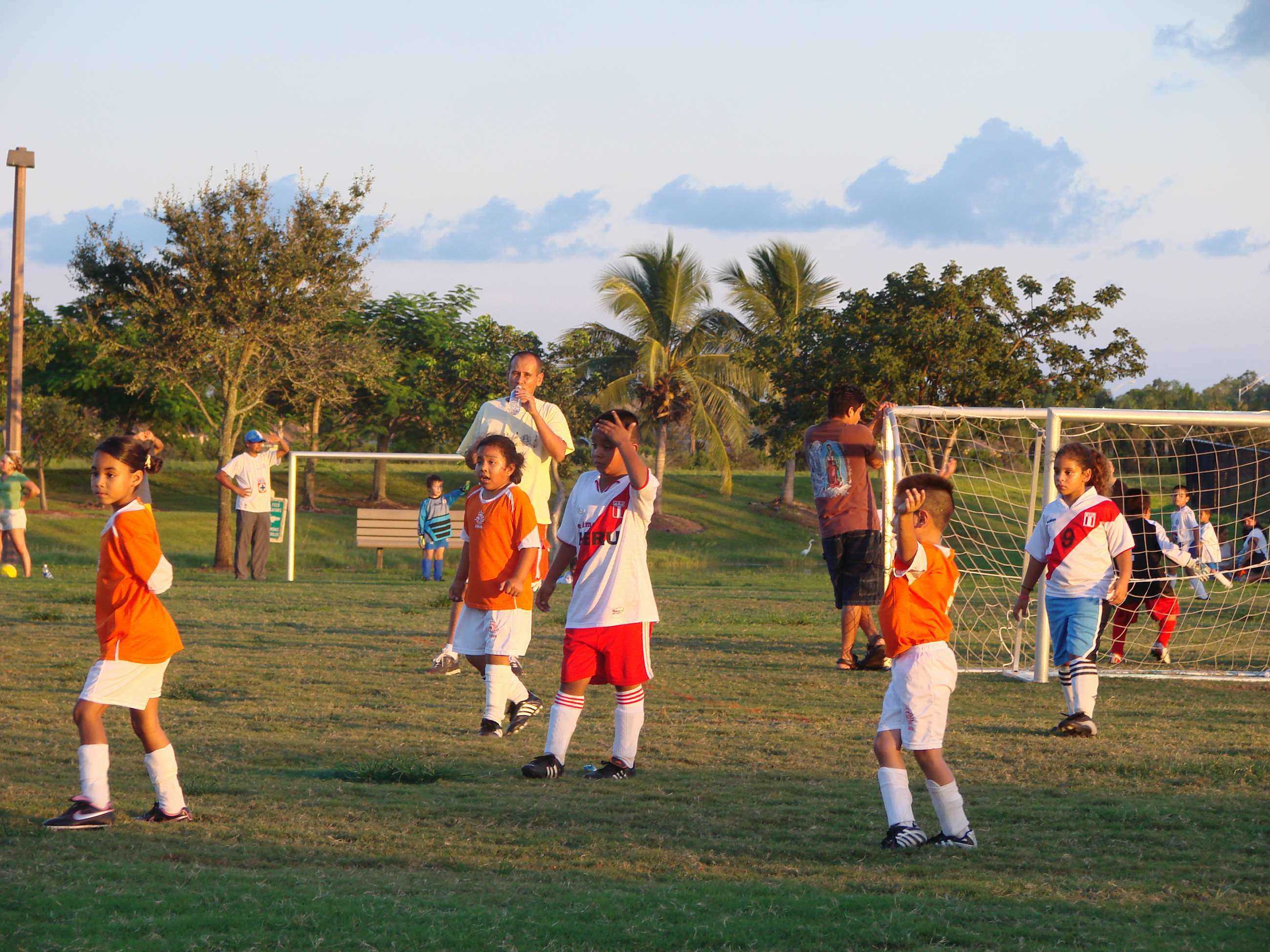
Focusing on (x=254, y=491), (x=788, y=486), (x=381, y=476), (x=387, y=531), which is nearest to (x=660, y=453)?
(x=788, y=486)

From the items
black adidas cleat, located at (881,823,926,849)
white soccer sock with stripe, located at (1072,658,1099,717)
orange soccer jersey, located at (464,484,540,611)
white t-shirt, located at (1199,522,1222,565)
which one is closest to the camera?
→ black adidas cleat, located at (881,823,926,849)

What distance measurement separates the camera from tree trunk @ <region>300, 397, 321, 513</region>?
31.2m

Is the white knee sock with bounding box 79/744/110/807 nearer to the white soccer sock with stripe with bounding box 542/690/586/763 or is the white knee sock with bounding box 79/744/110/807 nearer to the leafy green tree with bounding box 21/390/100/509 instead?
the white soccer sock with stripe with bounding box 542/690/586/763

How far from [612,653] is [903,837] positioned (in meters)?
1.64

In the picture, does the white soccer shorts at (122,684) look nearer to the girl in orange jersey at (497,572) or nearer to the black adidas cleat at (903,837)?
the girl in orange jersey at (497,572)

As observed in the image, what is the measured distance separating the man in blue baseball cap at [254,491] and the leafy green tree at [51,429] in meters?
17.7

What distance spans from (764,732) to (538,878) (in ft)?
9.60

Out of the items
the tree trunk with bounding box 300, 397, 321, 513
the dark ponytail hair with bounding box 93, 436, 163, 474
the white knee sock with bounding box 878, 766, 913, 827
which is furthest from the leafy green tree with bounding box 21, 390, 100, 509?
the white knee sock with bounding box 878, 766, 913, 827

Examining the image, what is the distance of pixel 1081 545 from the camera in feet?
22.8

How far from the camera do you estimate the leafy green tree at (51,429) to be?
32031 mm

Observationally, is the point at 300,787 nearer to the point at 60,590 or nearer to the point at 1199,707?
the point at 1199,707

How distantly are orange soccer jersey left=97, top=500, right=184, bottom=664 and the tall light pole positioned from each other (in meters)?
17.0

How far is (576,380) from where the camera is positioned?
34625 mm

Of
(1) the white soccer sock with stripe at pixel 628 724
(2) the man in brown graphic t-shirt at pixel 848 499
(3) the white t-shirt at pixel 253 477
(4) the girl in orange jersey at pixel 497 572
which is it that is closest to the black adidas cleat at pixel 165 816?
(1) the white soccer sock with stripe at pixel 628 724
